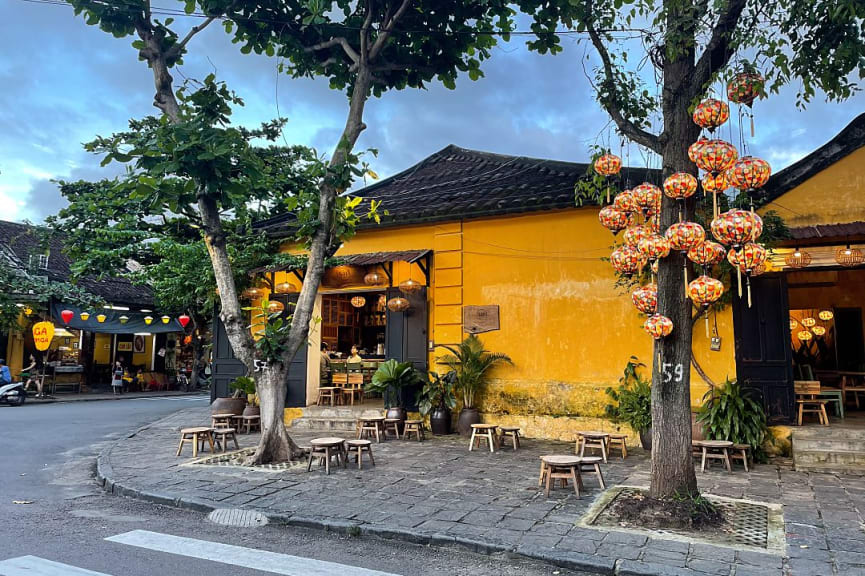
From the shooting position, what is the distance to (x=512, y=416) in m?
10.8

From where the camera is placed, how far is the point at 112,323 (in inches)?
921

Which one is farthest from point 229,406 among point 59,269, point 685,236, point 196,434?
point 59,269

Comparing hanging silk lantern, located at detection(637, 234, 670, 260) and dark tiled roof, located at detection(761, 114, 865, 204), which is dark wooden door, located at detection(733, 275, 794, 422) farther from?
hanging silk lantern, located at detection(637, 234, 670, 260)

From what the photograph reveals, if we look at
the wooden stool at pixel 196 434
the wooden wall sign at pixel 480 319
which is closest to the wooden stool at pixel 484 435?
the wooden wall sign at pixel 480 319

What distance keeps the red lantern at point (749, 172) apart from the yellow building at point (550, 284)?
370cm

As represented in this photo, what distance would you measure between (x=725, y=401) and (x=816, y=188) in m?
3.64

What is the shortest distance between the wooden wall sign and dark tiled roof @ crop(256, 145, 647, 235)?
1826 mm

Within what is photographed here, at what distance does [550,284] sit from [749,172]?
530 centimetres

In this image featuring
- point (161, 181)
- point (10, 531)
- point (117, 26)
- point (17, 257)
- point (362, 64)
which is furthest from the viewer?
point (17, 257)

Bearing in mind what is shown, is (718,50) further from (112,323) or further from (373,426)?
(112,323)

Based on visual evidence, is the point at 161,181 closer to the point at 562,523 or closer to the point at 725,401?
the point at 562,523

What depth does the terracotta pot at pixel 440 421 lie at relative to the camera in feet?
35.9

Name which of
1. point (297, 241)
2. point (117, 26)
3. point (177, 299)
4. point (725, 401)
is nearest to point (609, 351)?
point (725, 401)

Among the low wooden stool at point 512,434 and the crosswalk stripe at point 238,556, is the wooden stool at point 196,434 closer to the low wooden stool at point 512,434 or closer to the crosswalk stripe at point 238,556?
the crosswalk stripe at point 238,556
